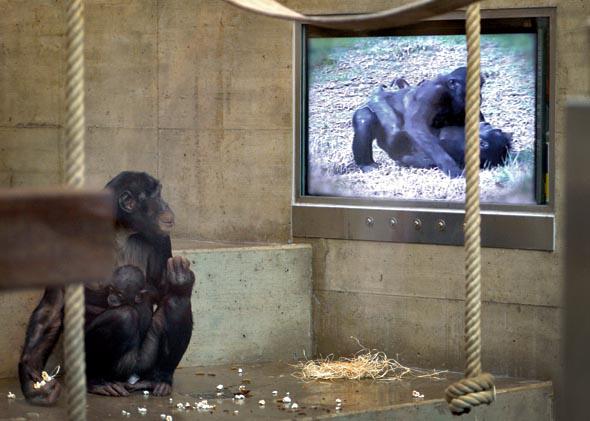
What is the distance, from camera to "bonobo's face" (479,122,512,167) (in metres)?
6.02

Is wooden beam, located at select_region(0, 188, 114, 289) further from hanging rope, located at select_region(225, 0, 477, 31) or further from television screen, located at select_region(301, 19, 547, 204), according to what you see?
television screen, located at select_region(301, 19, 547, 204)

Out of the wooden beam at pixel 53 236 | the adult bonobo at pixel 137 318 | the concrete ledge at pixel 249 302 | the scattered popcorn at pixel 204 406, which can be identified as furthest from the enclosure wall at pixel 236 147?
the wooden beam at pixel 53 236

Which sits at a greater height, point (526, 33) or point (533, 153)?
point (526, 33)

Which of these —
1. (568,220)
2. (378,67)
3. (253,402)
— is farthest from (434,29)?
(568,220)

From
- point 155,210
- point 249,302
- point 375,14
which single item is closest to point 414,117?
point 249,302

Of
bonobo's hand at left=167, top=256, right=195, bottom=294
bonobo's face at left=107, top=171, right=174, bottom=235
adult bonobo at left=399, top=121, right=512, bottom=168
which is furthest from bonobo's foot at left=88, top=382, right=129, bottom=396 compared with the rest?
adult bonobo at left=399, top=121, right=512, bottom=168

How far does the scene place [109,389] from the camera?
541cm

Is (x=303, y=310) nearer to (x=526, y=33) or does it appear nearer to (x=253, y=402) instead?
(x=253, y=402)

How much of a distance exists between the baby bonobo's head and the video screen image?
4.89 ft

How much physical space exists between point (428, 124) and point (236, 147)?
1177 mm

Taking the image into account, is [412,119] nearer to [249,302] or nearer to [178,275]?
[249,302]

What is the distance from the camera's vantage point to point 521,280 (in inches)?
235

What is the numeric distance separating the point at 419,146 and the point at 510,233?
690 mm

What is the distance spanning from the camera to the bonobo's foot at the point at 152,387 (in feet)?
17.9
